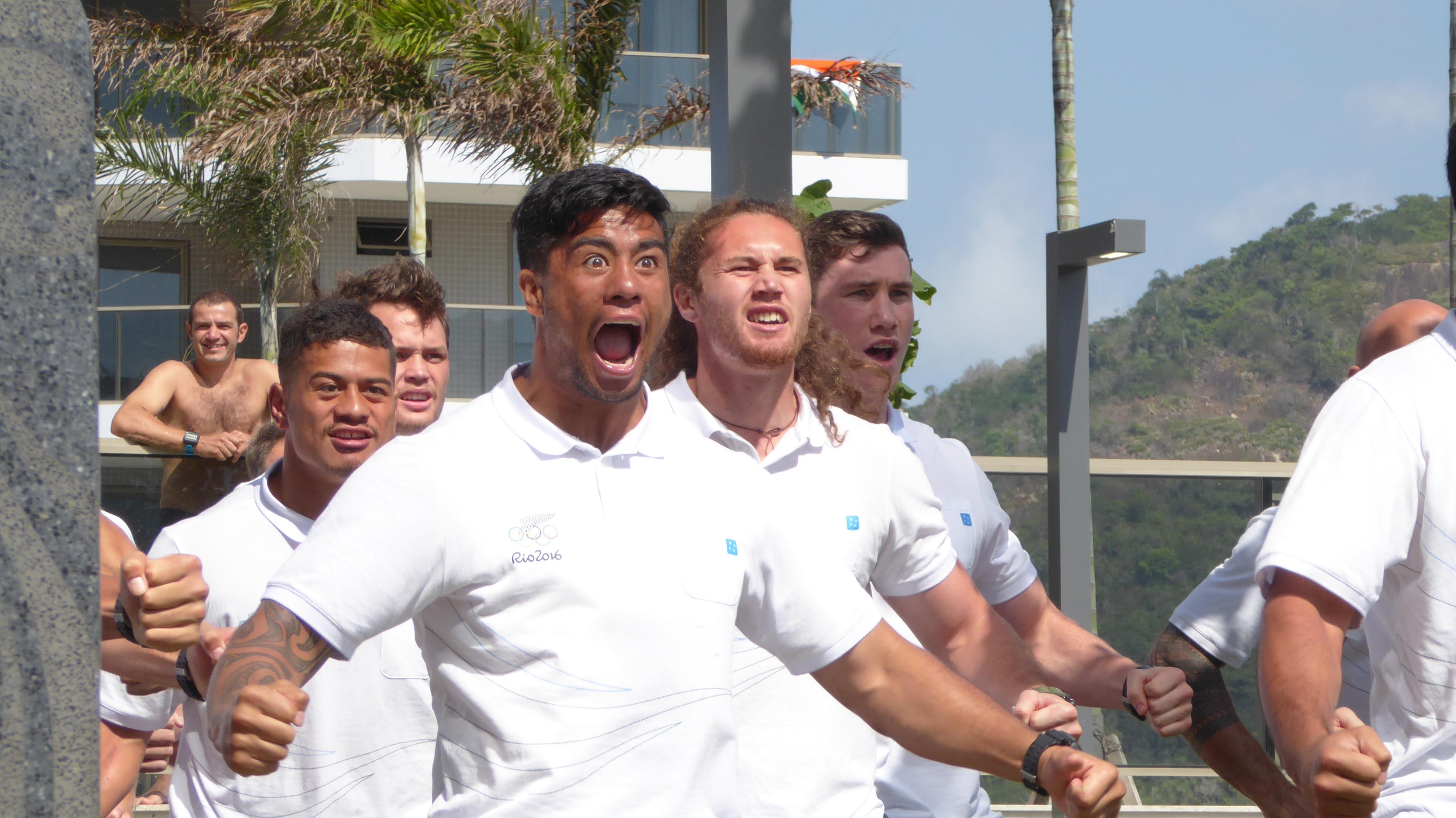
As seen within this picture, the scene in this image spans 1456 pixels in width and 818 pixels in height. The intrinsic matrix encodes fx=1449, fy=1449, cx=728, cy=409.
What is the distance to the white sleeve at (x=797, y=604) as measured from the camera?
2.74m

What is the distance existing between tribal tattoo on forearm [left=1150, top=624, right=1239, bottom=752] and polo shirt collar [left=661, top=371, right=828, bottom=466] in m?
0.97

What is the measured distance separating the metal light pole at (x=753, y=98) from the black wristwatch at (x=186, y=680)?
7.31ft

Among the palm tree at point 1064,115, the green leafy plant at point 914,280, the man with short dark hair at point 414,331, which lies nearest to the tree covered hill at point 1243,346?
the palm tree at point 1064,115

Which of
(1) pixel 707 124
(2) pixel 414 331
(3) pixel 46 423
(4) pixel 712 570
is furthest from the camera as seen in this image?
(1) pixel 707 124

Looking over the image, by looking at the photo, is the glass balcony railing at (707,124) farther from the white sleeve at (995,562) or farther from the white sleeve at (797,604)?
the white sleeve at (797,604)

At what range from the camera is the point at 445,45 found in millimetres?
14461

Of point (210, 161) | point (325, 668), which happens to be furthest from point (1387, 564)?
point (210, 161)

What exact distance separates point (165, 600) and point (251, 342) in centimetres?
2113

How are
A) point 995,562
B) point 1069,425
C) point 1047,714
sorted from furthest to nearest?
1. point 1069,425
2. point 995,562
3. point 1047,714

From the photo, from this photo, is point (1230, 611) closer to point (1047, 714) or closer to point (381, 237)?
point (1047, 714)

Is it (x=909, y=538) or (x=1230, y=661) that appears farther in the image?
(x=909, y=538)

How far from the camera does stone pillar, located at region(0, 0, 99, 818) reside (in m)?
1.54

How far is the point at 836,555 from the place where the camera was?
290cm

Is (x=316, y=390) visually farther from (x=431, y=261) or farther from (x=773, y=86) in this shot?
(x=431, y=261)
